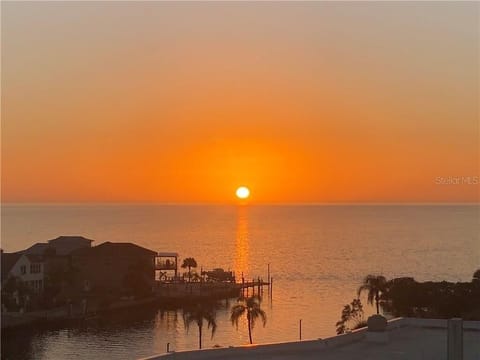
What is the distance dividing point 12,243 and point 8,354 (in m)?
113

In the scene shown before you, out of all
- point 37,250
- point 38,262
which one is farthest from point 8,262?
point 37,250

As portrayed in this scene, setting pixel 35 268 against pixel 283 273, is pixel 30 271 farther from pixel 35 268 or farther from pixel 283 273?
pixel 283 273

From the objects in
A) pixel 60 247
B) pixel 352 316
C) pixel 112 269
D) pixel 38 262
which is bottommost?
pixel 352 316

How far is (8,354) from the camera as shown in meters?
44.2

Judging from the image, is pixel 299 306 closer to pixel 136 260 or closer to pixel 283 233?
pixel 136 260

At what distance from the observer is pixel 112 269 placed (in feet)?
217

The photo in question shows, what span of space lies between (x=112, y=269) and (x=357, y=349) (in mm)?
50611

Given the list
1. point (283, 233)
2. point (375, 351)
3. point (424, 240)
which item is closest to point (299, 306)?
point (375, 351)

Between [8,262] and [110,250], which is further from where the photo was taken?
[110,250]

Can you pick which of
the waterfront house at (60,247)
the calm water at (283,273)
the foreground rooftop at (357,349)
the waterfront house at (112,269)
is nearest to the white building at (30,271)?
the waterfront house at (60,247)

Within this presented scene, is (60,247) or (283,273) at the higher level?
(60,247)

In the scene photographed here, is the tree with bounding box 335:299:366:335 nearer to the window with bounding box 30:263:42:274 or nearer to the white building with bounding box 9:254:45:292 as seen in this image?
the white building with bounding box 9:254:45:292

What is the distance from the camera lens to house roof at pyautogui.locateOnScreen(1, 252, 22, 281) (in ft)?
182

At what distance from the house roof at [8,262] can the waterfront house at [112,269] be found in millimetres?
7087
